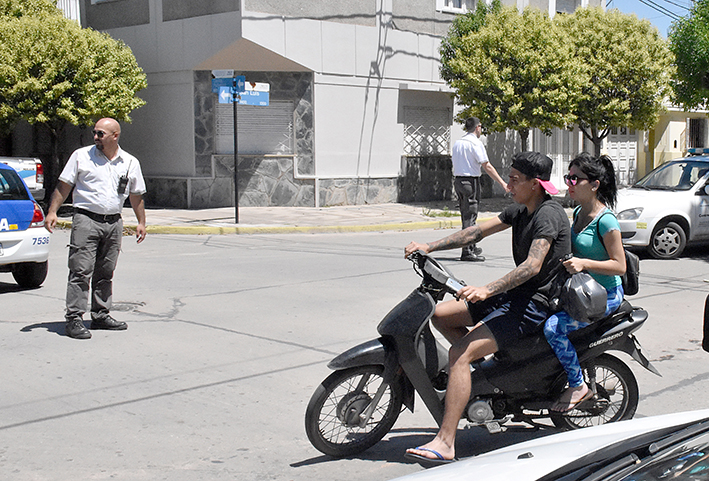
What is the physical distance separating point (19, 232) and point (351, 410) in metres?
5.97

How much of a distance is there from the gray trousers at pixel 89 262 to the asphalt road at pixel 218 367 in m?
0.29

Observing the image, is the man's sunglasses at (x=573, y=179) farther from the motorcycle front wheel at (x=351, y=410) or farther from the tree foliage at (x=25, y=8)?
the tree foliage at (x=25, y=8)

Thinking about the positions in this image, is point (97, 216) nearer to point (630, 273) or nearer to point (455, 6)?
point (630, 273)

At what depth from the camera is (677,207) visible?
12.3 m

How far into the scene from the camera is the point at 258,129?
66.9 feet

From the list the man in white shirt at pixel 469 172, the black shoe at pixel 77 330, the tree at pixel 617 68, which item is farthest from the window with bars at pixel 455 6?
the black shoe at pixel 77 330

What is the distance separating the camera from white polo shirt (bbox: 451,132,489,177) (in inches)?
461

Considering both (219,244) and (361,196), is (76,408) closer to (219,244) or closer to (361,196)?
(219,244)

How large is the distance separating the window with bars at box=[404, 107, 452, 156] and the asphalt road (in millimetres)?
11450

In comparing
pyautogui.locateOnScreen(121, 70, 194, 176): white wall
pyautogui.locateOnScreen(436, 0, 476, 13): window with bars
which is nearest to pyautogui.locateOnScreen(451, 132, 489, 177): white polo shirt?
pyautogui.locateOnScreen(121, 70, 194, 176): white wall

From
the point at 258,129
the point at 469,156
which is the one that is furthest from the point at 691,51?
the point at 469,156

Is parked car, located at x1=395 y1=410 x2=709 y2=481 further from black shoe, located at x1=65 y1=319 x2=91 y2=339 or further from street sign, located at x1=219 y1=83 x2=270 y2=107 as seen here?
street sign, located at x1=219 y1=83 x2=270 y2=107

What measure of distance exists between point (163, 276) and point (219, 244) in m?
3.87

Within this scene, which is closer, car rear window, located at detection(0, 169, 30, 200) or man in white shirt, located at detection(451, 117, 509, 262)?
car rear window, located at detection(0, 169, 30, 200)
